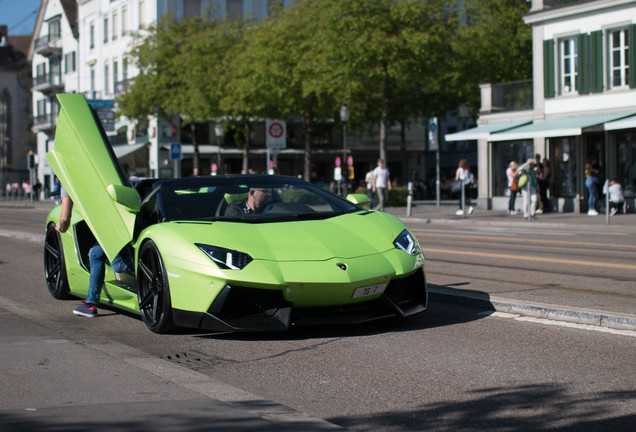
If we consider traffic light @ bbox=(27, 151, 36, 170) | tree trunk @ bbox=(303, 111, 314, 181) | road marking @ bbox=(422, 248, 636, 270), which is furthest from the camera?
traffic light @ bbox=(27, 151, 36, 170)

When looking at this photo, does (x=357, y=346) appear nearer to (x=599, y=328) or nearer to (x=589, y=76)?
(x=599, y=328)

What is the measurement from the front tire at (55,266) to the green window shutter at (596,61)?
23345mm

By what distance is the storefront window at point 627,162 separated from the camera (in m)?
27.6

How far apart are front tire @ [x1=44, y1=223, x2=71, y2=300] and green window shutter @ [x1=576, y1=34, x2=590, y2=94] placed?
23.6 meters

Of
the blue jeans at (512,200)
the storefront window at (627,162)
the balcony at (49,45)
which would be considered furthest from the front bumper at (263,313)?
the balcony at (49,45)

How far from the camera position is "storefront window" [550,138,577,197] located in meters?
29.5

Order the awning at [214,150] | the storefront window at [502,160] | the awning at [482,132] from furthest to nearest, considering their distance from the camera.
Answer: the awning at [214,150] < the storefront window at [502,160] < the awning at [482,132]

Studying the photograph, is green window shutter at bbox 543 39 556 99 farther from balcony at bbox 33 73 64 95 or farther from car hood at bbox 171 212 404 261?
balcony at bbox 33 73 64 95

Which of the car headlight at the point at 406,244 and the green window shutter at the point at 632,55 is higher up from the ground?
the green window shutter at the point at 632,55

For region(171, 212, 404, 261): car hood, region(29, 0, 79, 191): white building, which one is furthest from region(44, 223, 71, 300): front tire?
region(29, 0, 79, 191): white building

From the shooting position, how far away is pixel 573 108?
29922mm

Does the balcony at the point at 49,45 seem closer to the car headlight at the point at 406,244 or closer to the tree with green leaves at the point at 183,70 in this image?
the tree with green leaves at the point at 183,70

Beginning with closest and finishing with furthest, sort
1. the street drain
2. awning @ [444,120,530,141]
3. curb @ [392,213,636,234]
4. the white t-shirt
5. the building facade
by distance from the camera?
the street drain < curb @ [392,213,636,234] < the white t-shirt < awning @ [444,120,530,141] < the building facade

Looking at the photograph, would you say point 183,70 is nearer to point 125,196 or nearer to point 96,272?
point 96,272
